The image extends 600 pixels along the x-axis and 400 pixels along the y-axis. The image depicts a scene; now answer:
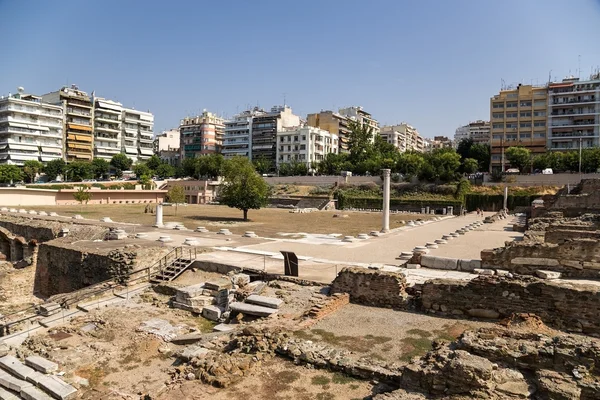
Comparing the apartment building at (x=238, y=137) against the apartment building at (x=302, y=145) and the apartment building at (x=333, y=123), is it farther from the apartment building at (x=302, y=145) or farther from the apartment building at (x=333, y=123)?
the apartment building at (x=333, y=123)

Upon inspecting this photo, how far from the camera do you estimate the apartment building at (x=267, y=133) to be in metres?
107

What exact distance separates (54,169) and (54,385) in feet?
262

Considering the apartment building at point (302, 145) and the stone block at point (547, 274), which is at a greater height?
the apartment building at point (302, 145)

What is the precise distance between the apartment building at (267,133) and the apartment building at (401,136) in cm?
3722

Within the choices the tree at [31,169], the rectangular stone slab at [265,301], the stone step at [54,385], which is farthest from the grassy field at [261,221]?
the tree at [31,169]

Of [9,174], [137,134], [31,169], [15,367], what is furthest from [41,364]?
[137,134]

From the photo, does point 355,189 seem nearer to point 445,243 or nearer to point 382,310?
point 445,243

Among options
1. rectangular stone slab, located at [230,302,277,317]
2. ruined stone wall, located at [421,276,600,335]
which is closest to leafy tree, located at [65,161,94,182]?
rectangular stone slab, located at [230,302,277,317]

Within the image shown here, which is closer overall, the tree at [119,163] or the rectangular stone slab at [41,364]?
the rectangular stone slab at [41,364]

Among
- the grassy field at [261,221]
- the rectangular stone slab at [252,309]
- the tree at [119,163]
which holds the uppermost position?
the tree at [119,163]

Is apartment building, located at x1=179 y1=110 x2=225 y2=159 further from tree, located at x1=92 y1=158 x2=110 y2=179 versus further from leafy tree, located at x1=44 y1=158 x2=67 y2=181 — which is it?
leafy tree, located at x1=44 y1=158 x2=67 y2=181

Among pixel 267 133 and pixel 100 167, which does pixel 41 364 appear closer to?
pixel 100 167

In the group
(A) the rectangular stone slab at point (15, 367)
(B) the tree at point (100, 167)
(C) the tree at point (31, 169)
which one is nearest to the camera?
(A) the rectangular stone slab at point (15, 367)

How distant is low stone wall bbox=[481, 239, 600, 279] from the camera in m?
13.3
